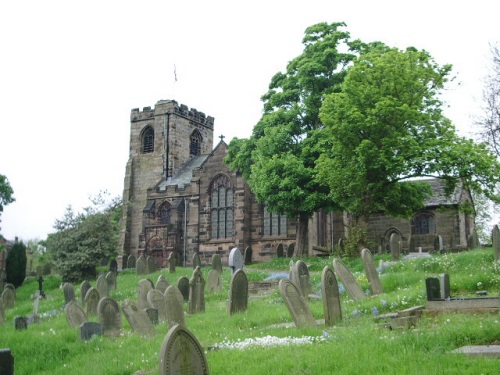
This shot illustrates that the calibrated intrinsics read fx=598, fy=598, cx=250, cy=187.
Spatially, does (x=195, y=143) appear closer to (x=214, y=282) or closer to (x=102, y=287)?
(x=102, y=287)

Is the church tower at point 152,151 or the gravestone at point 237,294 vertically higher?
the church tower at point 152,151

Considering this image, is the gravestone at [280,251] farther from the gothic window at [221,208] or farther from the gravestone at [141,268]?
the gravestone at [141,268]

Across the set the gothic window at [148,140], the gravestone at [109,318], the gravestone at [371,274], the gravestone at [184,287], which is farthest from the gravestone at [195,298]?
the gothic window at [148,140]

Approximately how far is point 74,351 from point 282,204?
1967cm

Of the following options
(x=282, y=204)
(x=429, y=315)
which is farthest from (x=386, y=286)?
(x=282, y=204)

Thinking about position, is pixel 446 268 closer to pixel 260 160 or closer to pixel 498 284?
pixel 498 284

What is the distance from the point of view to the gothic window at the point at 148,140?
53.0 metres

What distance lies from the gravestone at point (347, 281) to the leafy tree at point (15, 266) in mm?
26350

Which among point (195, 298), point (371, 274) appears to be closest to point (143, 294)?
point (195, 298)

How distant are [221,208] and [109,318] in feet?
93.5

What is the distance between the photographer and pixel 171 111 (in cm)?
5172

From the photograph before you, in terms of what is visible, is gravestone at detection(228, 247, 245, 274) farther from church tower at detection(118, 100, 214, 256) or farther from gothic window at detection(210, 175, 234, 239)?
church tower at detection(118, 100, 214, 256)

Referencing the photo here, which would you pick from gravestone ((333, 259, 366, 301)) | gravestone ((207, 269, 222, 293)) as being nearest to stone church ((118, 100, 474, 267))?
gravestone ((207, 269, 222, 293))

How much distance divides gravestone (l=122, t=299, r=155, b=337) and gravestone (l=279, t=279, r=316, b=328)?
315 cm
